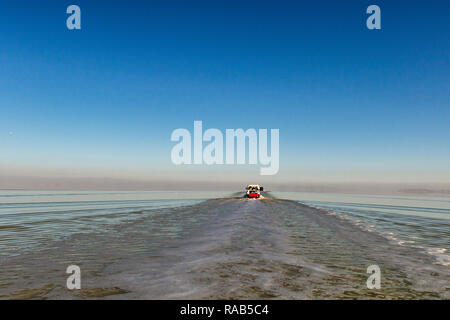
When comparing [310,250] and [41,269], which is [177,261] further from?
[310,250]

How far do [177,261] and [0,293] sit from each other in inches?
256

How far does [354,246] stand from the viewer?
17234 millimetres

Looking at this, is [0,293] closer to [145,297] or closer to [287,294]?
[145,297]

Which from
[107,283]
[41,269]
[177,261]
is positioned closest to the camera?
[107,283]

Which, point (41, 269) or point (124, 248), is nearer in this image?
point (41, 269)

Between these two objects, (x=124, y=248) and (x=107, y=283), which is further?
(x=124, y=248)

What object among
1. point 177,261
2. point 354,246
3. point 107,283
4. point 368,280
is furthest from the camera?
point 354,246

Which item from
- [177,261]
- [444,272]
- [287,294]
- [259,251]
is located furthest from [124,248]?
[444,272]

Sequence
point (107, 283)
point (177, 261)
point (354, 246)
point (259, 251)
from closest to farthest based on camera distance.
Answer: point (107, 283)
point (177, 261)
point (259, 251)
point (354, 246)

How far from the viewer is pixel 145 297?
818 cm
